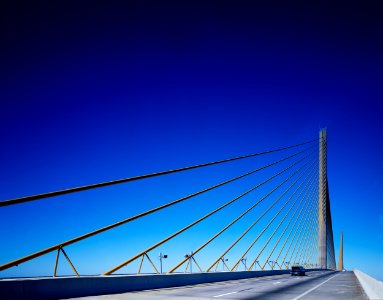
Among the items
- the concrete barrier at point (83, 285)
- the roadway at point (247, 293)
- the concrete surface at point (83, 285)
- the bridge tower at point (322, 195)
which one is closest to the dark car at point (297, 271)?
the roadway at point (247, 293)

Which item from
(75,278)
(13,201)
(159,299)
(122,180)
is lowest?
(159,299)

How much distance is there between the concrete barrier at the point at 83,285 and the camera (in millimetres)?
10008

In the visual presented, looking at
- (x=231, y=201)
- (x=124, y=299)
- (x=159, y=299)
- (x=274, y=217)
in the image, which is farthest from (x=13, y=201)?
(x=274, y=217)

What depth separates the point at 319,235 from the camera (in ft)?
178

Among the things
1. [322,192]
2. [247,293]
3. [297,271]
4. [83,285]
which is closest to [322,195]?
[322,192]

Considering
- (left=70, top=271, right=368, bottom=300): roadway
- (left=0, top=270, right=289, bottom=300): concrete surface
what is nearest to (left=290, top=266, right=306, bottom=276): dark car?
(left=70, top=271, right=368, bottom=300): roadway

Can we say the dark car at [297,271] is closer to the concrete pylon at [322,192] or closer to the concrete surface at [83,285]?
the concrete surface at [83,285]

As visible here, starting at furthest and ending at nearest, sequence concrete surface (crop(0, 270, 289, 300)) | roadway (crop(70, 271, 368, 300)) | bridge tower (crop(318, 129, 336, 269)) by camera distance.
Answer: bridge tower (crop(318, 129, 336, 269)), roadway (crop(70, 271, 368, 300)), concrete surface (crop(0, 270, 289, 300))

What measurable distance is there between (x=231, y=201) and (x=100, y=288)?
33.3 ft

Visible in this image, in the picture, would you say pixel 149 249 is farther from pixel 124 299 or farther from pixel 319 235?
pixel 319 235

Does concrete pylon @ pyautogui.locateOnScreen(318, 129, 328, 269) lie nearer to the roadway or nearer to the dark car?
the dark car

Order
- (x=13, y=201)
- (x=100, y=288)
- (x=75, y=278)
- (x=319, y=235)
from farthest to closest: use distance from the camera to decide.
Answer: (x=319, y=235) < (x=100, y=288) < (x=75, y=278) < (x=13, y=201)

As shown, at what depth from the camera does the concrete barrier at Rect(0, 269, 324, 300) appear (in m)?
10.0

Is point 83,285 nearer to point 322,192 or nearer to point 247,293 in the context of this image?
point 247,293
